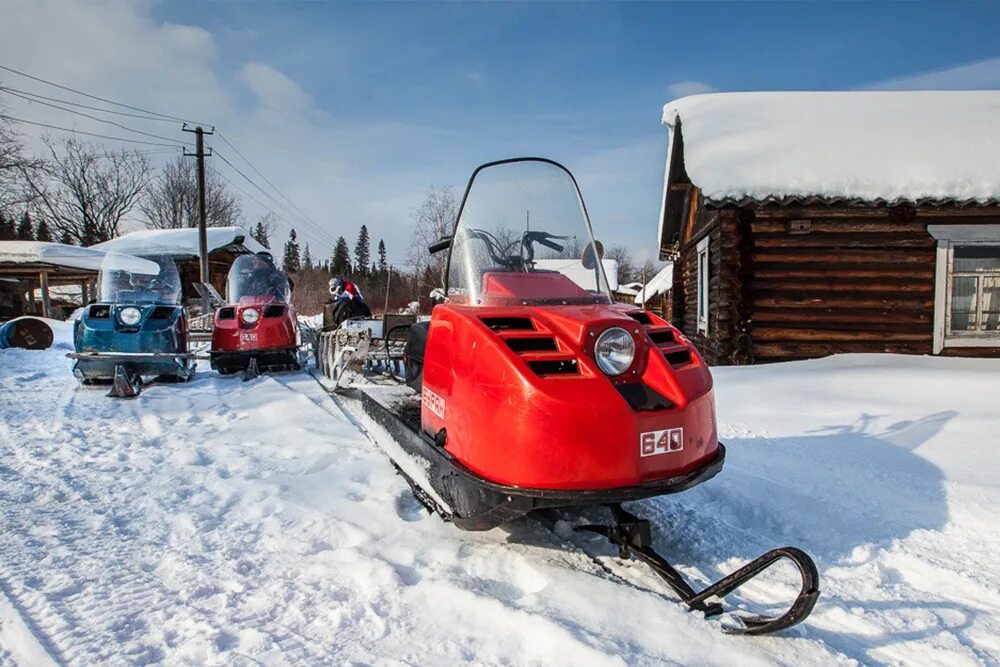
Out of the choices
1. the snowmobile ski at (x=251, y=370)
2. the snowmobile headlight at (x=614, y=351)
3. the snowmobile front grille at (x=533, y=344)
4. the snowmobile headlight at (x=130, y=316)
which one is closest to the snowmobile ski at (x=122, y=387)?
the snowmobile headlight at (x=130, y=316)

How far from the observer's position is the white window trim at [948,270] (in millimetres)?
7816

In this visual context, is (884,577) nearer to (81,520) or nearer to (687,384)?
(687,384)

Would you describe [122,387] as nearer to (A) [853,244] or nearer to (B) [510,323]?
(B) [510,323]

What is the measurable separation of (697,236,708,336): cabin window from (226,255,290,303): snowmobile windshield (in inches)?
293

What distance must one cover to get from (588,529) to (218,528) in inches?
70.2

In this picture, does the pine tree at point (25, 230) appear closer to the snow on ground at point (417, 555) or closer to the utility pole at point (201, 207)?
the utility pole at point (201, 207)

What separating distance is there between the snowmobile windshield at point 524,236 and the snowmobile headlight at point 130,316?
546cm

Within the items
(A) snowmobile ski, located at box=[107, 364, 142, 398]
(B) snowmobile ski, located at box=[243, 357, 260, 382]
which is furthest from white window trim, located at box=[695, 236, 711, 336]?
(A) snowmobile ski, located at box=[107, 364, 142, 398]

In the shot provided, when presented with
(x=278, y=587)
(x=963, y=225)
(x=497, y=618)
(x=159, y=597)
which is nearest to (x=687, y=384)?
(x=497, y=618)

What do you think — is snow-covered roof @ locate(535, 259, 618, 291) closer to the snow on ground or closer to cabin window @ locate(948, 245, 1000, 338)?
the snow on ground

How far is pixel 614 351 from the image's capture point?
7.20 feet

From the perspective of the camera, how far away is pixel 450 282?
3115mm

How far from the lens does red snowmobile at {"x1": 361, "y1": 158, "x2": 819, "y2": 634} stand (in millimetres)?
1979

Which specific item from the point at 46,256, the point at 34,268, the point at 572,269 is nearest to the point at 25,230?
the point at 34,268
